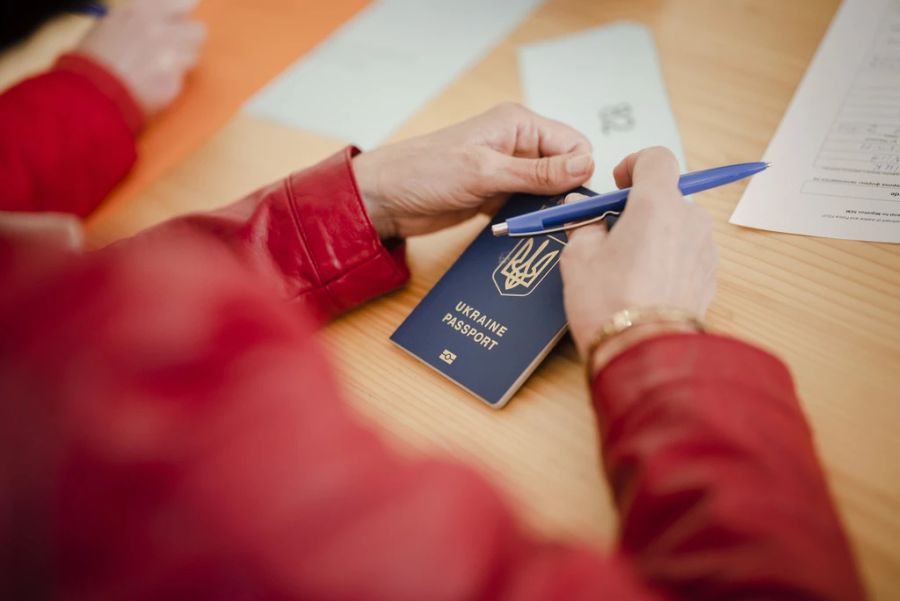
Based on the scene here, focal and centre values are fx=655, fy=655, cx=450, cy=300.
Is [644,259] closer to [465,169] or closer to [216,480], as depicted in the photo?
[465,169]

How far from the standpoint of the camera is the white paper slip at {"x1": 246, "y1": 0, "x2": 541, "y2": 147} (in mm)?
884

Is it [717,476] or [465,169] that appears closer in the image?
[717,476]

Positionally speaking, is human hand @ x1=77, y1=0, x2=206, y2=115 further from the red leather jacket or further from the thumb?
the red leather jacket

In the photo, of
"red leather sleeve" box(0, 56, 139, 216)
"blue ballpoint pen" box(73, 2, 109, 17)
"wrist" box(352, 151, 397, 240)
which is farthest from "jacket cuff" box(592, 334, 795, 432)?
"blue ballpoint pen" box(73, 2, 109, 17)

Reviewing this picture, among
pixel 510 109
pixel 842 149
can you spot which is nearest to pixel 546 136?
pixel 510 109

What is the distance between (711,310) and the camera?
597 mm

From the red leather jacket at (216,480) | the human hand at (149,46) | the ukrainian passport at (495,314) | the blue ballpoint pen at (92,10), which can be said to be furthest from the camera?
the blue ballpoint pen at (92,10)

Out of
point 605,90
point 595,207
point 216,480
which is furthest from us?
point 605,90

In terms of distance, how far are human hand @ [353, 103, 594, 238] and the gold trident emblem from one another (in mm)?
60

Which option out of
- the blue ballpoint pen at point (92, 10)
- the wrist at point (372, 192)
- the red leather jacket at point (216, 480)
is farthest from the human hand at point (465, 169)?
the blue ballpoint pen at point (92, 10)

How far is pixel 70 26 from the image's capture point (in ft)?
3.71

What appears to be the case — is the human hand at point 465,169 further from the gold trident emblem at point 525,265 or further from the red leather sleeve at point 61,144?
the red leather sleeve at point 61,144

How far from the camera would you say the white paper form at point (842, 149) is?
626 mm

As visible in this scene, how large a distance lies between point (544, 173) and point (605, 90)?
0.26 meters
